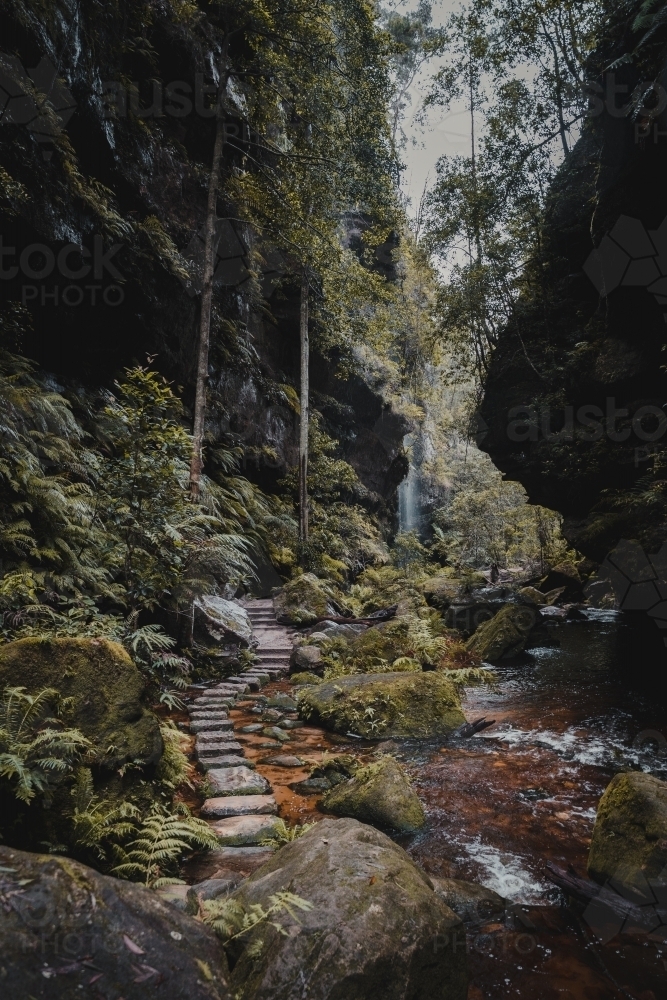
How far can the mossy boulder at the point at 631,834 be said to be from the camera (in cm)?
279

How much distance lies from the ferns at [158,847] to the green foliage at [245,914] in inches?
18.6

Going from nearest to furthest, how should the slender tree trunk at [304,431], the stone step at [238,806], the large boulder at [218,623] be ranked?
the stone step at [238,806] → the large boulder at [218,623] → the slender tree trunk at [304,431]


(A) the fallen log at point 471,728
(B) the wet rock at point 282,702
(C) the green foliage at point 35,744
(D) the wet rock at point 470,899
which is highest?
(C) the green foliage at point 35,744

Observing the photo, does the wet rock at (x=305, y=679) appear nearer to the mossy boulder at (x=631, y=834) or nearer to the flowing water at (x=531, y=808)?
the flowing water at (x=531, y=808)

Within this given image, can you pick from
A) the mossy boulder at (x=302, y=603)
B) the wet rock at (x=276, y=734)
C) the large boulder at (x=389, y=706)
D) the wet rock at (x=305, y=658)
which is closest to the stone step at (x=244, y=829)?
the wet rock at (x=276, y=734)

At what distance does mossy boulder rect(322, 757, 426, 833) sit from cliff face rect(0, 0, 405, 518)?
16.7 feet

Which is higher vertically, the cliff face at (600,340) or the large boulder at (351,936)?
the cliff face at (600,340)

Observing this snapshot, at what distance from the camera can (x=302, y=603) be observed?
1134cm

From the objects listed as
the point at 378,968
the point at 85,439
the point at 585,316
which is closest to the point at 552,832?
the point at 378,968

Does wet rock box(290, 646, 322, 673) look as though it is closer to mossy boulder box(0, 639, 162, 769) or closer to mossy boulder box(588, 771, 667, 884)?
mossy boulder box(0, 639, 162, 769)

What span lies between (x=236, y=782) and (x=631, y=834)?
2775mm

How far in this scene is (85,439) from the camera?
27.9ft

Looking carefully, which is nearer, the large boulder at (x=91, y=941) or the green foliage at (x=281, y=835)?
the large boulder at (x=91, y=941)

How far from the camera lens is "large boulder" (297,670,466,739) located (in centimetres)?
565
